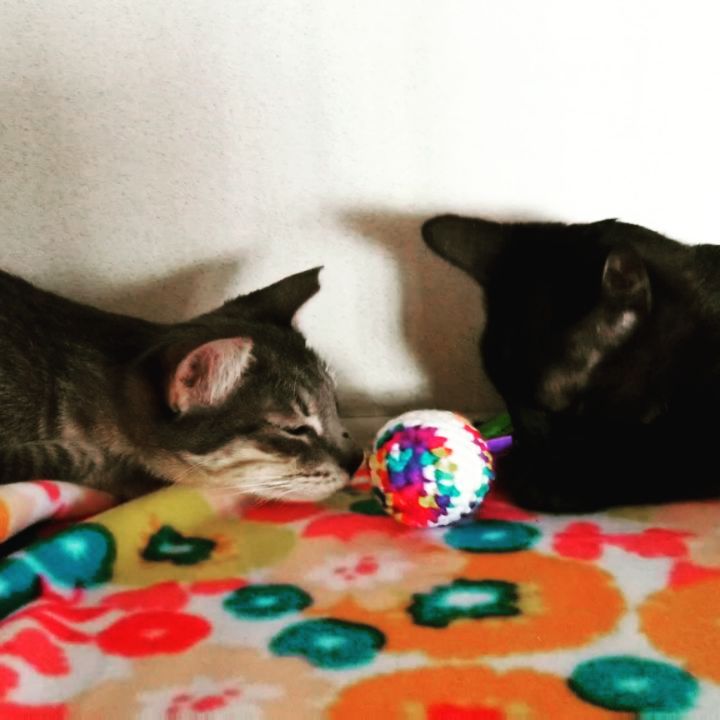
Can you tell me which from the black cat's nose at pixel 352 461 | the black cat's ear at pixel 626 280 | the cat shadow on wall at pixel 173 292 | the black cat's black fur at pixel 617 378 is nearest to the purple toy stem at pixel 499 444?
the black cat's black fur at pixel 617 378

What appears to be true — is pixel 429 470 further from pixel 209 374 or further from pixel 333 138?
pixel 333 138

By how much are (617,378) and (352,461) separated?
0.42 meters

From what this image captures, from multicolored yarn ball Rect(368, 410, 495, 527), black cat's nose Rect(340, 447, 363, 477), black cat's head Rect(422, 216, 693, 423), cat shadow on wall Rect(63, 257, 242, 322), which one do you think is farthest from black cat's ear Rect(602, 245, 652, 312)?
cat shadow on wall Rect(63, 257, 242, 322)

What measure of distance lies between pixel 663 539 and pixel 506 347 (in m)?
0.38

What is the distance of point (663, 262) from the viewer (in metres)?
1.18

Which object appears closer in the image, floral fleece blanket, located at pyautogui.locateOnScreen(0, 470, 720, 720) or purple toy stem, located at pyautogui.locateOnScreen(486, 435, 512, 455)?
floral fleece blanket, located at pyautogui.locateOnScreen(0, 470, 720, 720)

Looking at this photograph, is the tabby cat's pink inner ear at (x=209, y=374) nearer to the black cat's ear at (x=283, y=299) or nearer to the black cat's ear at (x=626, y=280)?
the black cat's ear at (x=283, y=299)

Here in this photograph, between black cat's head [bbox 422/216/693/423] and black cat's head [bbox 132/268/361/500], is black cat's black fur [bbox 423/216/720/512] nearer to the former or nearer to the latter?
black cat's head [bbox 422/216/693/423]

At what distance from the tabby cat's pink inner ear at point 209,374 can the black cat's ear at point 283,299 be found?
18 centimetres

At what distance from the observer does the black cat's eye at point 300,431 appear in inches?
46.8

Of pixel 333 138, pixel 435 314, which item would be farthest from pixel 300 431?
pixel 333 138

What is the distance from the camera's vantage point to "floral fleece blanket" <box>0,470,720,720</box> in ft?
2.32

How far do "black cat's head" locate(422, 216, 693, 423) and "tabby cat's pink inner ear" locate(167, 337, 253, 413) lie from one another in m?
0.42

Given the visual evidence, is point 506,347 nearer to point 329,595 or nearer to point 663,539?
point 663,539
